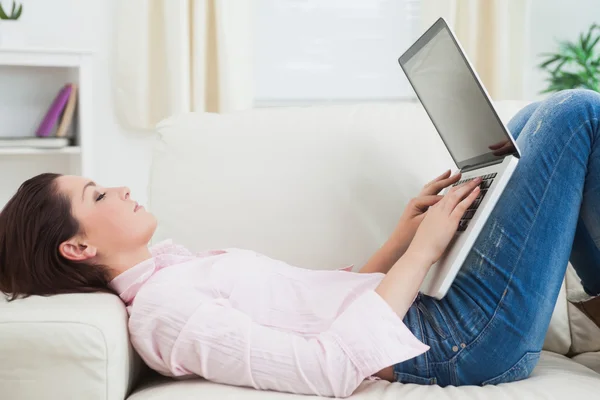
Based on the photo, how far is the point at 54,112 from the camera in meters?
2.57

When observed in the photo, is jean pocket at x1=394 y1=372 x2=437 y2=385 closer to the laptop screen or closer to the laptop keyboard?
the laptop keyboard

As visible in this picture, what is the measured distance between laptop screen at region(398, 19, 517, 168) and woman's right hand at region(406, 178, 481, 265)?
95mm

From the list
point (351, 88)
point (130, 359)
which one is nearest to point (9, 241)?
point (130, 359)

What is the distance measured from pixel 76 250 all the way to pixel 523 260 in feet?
2.56

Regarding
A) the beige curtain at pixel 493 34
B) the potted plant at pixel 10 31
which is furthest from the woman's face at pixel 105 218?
the beige curtain at pixel 493 34

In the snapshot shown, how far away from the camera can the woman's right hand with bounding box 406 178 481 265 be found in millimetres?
1149

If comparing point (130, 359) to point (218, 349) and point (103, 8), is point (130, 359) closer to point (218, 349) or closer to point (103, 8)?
point (218, 349)

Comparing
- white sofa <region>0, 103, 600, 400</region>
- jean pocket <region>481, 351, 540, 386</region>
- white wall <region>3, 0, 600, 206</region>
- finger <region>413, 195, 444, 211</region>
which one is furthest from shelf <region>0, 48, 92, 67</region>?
jean pocket <region>481, 351, 540, 386</region>

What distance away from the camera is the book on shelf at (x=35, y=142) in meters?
2.44

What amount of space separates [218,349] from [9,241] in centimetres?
43

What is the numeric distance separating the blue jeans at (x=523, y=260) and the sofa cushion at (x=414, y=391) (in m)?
0.04

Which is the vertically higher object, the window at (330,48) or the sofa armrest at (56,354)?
the window at (330,48)

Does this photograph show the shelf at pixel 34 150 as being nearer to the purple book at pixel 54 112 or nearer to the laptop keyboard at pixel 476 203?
the purple book at pixel 54 112

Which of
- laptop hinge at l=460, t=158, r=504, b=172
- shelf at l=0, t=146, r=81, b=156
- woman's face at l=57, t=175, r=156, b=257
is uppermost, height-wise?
laptop hinge at l=460, t=158, r=504, b=172
